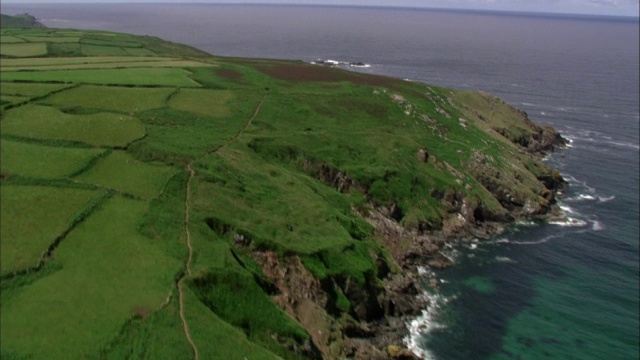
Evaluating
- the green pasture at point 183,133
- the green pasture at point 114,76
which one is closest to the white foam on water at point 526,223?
the green pasture at point 183,133

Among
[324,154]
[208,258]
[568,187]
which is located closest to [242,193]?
[208,258]

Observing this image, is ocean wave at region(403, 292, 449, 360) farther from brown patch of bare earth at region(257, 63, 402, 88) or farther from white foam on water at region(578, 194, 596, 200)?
brown patch of bare earth at region(257, 63, 402, 88)

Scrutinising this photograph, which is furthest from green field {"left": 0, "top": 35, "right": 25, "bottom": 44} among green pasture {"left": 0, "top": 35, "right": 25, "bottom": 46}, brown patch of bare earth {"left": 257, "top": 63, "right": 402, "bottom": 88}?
brown patch of bare earth {"left": 257, "top": 63, "right": 402, "bottom": 88}

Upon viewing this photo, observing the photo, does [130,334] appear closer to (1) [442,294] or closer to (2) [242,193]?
(2) [242,193]

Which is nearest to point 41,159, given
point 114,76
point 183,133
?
point 183,133

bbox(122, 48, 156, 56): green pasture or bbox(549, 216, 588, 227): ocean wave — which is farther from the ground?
bbox(122, 48, 156, 56): green pasture

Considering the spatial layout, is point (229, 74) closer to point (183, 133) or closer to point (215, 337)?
point (183, 133)
